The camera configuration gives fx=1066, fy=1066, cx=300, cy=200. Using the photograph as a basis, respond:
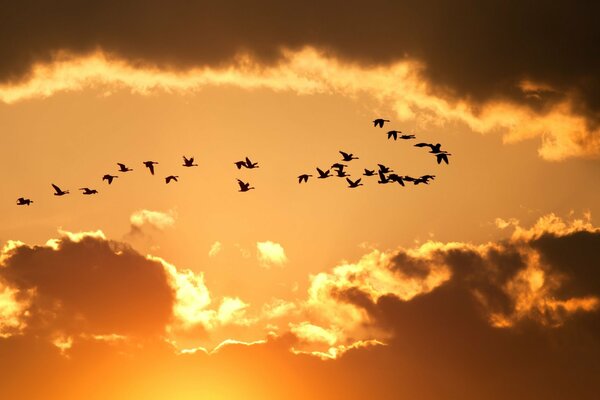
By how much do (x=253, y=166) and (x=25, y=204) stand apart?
39.9 m

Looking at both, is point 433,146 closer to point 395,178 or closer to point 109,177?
point 395,178

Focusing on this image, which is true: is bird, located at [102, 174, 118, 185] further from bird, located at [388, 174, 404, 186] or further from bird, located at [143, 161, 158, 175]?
bird, located at [388, 174, 404, 186]

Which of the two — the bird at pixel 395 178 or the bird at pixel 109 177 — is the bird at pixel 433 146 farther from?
the bird at pixel 109 177

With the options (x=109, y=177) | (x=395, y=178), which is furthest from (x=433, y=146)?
(x=109, y=177)

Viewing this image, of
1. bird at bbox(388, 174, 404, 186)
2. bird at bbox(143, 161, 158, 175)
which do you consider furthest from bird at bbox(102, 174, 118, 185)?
bird at bbox(388, 174, 404, 186)

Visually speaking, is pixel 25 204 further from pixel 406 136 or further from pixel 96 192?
pixel 406 136

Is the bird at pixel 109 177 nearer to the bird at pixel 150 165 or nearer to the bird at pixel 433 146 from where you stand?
the bird at pixel 150 165

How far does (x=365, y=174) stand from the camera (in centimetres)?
19562

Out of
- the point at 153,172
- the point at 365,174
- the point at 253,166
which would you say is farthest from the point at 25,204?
the point at 365,174

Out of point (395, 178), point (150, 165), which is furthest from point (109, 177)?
point (395, 178)

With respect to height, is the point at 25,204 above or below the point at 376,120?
below

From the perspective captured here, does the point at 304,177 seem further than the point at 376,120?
Yes

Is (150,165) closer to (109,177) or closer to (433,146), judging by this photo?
(109,177)

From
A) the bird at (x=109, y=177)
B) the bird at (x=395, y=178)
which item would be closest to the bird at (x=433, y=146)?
the bird at (x=395, y=178)
